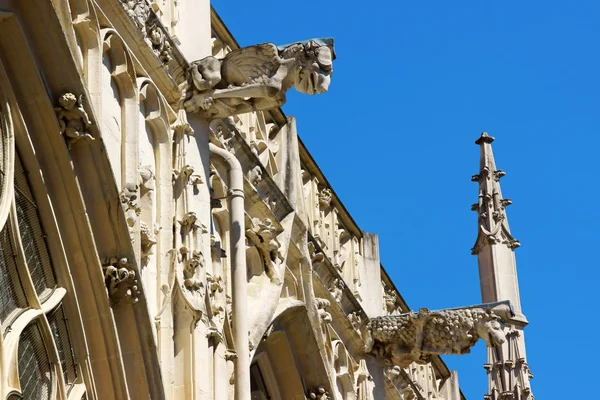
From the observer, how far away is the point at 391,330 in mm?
22047

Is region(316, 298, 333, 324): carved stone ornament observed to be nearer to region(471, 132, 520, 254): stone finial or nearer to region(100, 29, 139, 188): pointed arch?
region(100, 29, 139, 188): pointed arch

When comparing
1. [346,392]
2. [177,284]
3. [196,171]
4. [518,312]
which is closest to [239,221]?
[196,171]

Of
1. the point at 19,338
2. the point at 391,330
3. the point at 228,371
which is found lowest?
the point at 19,338

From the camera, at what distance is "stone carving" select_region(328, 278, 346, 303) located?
21047 mm

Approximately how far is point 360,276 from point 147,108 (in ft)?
22.3

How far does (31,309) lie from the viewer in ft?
46.2

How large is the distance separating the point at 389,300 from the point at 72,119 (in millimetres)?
9664

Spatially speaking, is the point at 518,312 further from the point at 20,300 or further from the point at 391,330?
the point at 20,300

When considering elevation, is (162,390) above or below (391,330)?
below


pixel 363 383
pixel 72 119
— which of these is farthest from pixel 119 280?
pixel 363 383

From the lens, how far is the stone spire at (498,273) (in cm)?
2436

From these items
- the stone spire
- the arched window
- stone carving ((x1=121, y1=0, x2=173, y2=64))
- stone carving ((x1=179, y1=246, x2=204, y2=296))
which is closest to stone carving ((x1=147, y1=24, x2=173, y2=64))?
stone carving ((x1=121, y1=0, x2=173, y2=64))

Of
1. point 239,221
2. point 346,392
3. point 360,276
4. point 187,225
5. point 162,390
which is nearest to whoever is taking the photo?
point 162,390

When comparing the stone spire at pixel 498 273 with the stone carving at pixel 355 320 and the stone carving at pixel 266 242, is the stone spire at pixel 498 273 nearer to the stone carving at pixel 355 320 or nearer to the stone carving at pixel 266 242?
the stone carving at pixel 355 320
